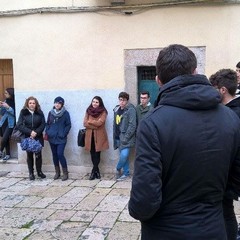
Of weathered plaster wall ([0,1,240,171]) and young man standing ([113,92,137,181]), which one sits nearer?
weathered plaster wall ([0,1,240,171])

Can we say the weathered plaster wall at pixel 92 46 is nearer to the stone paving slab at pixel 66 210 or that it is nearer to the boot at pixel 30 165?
the boot at pixel 30 165

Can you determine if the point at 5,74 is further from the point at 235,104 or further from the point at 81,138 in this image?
the point at 235,104

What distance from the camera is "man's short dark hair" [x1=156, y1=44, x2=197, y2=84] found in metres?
1.73

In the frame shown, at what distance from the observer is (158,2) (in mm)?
6434

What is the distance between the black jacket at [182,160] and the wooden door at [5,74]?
645cm

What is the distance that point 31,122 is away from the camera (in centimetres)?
680

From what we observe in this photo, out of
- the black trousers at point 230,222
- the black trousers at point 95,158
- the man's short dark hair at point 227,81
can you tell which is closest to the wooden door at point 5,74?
the black trousers at point 95,158

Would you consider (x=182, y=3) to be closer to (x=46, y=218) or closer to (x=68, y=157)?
(x=68, y=157)

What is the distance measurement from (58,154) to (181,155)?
17.6 ft

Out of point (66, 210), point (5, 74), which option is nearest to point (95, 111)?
point (66, 210)

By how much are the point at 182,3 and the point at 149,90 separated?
165 cm

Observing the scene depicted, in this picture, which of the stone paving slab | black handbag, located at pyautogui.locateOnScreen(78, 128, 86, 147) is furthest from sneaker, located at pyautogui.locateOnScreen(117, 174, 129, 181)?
black handbag, located at pyautogui.locateOnScreen(78, 128, 86, 147)

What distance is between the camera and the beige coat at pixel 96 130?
6.68 m

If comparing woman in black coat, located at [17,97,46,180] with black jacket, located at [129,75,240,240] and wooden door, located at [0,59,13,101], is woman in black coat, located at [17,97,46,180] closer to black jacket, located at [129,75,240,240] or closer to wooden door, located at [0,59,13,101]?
wooden door, located at [0,59,13,101]
